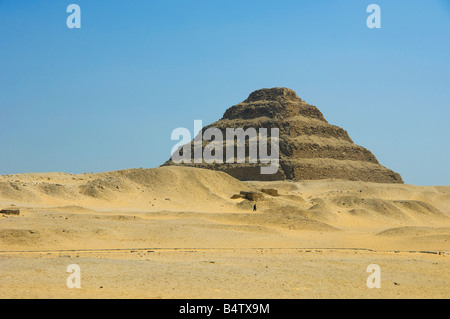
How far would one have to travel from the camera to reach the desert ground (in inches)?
351

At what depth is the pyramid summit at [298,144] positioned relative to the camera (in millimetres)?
72062

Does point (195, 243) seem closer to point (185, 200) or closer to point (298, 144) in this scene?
point (185, 200)

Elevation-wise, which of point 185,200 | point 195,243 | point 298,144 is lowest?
point 195,243

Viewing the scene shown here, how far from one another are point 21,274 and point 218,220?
13.3 metres

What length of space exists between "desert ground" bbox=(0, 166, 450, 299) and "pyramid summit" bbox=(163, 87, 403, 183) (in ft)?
121

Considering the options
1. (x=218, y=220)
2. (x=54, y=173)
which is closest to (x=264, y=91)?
(x=54, y=173)

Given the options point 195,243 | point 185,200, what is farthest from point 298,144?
point 195,243

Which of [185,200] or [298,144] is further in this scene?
[298,144]

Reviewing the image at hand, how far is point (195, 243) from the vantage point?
16.7 m

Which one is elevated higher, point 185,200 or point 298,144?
point 298,144

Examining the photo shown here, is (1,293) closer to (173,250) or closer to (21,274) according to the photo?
(21,274)

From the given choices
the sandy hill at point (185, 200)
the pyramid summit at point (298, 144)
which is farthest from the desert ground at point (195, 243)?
the pyramid summit at point (298, 144)

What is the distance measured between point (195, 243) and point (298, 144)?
62624 millimetres

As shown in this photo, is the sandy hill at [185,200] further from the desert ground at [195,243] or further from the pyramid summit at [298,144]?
the pyramid summit at [298,144]
